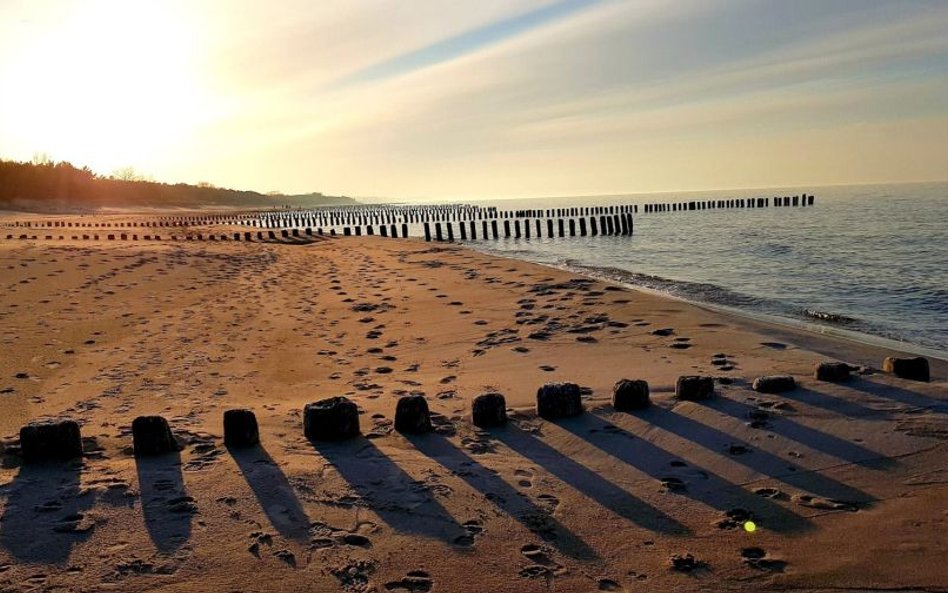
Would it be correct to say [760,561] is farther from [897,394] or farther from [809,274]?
[809,274]

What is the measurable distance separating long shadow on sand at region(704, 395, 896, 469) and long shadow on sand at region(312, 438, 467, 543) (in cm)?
249

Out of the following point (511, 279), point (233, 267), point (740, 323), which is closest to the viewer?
point (740, 323)

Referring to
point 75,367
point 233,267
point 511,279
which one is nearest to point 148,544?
point 75,367

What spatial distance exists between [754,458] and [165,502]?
11.8ft

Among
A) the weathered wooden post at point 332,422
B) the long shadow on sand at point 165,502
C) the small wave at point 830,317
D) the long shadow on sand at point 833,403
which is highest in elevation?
the weathered wooden post at point 332,422

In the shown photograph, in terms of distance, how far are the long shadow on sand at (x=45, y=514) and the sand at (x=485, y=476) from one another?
14 millimetres

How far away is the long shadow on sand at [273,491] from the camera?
3668 mm

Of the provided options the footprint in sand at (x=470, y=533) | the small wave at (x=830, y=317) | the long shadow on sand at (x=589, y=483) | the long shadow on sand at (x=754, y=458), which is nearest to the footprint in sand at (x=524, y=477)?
the long shadow on sand at (x=589, y=483)

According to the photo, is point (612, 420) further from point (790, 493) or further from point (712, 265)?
point (712, 265)

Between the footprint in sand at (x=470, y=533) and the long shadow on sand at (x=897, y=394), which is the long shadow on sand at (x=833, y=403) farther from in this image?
the footprint in sand at (x=470, y=533)

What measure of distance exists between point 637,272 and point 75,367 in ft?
53.7

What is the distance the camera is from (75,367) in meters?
7.77

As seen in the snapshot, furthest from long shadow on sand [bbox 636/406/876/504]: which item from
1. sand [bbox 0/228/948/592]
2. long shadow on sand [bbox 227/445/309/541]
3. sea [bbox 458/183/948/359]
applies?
sea [bbox 458/183/948/359]

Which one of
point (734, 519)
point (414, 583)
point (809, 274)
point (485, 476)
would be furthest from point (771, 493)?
point (809, 274)
